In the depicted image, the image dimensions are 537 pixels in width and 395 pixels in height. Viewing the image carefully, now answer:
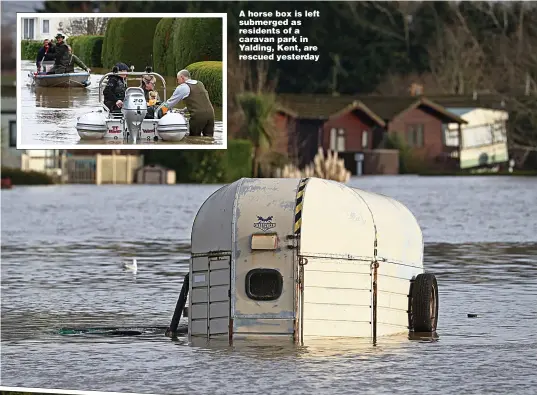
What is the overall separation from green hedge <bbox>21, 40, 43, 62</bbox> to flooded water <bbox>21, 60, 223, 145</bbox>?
0.09m

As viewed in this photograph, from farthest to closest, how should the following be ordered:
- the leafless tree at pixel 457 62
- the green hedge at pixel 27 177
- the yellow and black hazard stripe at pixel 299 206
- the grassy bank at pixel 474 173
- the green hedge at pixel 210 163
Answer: the leafless tree at pixel 457 62 → the grassy bank at pixel 474 173 → the green hedge at pixel 27 177 → the green hedge at pixel 210 163 → the yellow and black hazard stripe at pixel 299 206

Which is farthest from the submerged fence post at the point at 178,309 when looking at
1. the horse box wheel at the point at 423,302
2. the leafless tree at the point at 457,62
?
the leafless tree at the point at 457,62

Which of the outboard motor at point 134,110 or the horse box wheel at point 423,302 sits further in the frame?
the horse box wheel at point 423,302

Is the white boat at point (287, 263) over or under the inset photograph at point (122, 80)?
under

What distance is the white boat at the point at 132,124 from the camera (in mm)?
18516

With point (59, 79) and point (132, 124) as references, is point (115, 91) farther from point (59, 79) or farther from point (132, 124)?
point (59, 79)

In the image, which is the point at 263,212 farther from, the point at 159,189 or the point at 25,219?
the point at 159,189

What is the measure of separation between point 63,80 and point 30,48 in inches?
21.1

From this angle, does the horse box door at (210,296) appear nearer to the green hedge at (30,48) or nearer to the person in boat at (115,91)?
the person in boat at (115,91)

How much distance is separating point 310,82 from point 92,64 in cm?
6871

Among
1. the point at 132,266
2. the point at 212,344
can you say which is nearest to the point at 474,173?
the point at 132,266

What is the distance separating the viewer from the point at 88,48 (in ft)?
62.8

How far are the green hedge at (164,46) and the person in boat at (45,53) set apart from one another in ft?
3.86

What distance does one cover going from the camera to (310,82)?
287 feet
